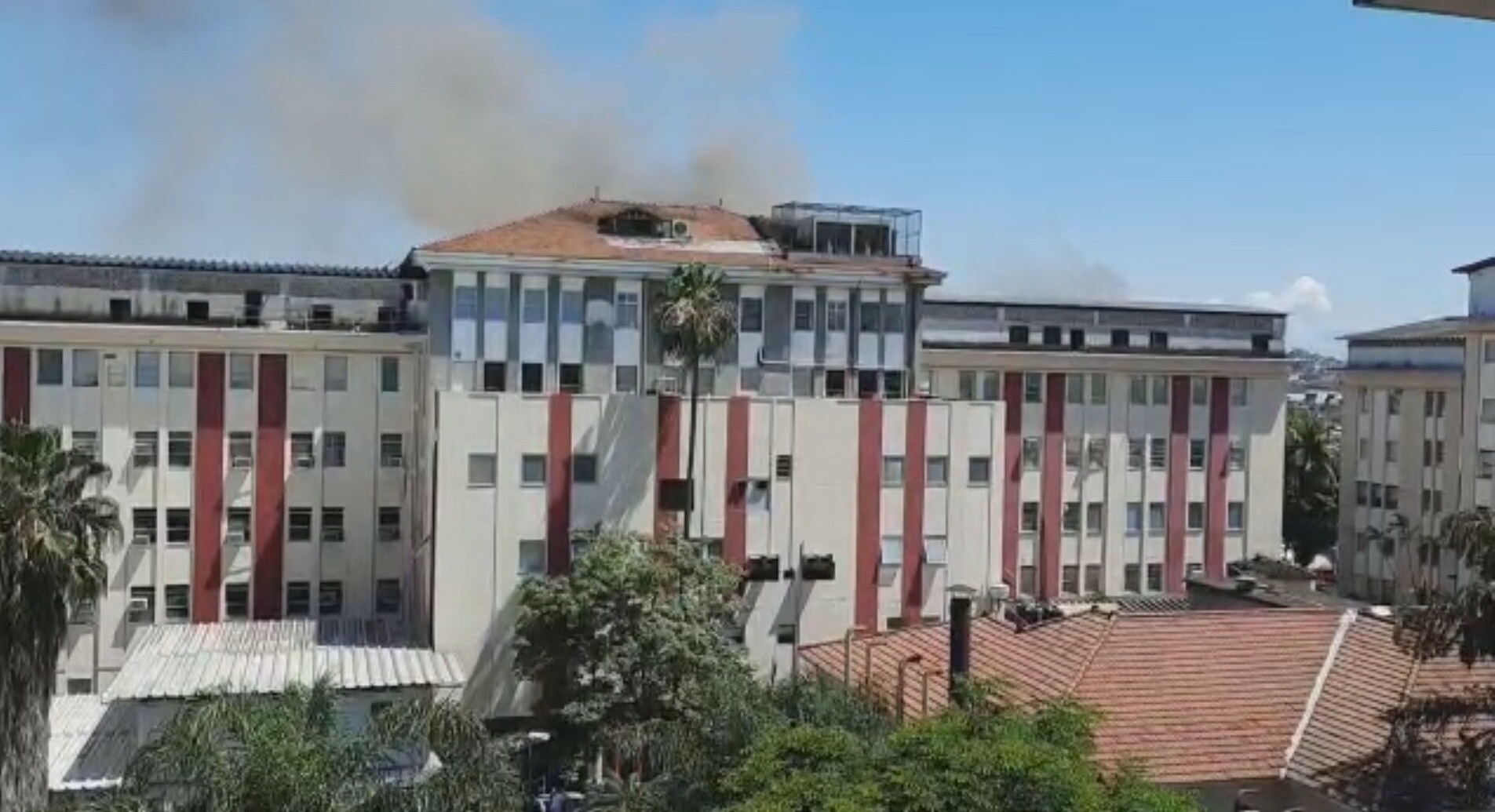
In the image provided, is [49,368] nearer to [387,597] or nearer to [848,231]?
[387,597]

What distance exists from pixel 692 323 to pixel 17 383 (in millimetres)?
21326

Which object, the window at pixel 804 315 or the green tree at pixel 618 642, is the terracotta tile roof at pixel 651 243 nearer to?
the window at pixel 804 315

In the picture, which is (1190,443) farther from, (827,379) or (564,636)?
(564,636)

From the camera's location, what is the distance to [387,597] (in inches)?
1778

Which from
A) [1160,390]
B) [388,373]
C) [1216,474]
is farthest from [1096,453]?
[388,373]

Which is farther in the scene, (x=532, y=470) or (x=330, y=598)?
(x=330, y=598)

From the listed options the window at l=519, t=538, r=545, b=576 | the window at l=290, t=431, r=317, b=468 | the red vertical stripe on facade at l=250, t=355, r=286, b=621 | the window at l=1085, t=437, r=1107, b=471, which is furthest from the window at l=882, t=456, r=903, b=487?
the red vertical stripe on facade at l=250, t=355, r=286, b=621

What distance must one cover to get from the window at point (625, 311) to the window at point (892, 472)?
8.93 m

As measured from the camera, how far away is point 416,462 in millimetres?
43688

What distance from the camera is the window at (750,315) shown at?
43281mm

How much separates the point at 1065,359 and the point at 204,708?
39499 mm

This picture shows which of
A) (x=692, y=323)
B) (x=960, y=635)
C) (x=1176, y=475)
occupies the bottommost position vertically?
(x=960, y=635)

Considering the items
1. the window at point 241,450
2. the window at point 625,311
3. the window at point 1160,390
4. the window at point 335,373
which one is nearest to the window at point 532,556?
the window at point 625,311

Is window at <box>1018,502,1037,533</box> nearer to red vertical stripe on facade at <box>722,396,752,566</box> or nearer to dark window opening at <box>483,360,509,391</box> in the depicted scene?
red vertical stripe on facade at <box>722,396,752,566</box>
